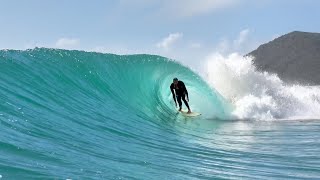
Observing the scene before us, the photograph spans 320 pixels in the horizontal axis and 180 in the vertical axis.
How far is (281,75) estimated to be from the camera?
86938 millimetres

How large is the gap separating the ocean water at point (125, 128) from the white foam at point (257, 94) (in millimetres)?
103

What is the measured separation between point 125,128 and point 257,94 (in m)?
12.9

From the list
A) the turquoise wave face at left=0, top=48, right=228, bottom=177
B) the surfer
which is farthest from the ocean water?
the surfer

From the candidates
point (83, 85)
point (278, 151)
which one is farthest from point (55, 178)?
point (83, 85)

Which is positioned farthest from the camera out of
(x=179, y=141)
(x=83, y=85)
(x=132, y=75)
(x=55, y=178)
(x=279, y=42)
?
(x=279, y=42)

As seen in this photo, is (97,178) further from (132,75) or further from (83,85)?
(132,75)

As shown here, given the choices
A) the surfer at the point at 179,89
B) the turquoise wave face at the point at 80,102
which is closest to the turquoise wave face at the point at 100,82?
the turquoise wave face at the point at 80,102

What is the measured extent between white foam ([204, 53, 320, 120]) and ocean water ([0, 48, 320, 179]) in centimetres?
10

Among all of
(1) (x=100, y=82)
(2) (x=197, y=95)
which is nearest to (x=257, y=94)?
(2) (x=197, y=95)

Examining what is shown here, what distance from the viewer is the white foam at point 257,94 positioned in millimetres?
19969

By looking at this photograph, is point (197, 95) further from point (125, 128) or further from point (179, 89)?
point (125, 128)

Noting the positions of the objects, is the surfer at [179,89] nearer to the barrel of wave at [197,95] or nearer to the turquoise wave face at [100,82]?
the turquoise wave face at [100,82]

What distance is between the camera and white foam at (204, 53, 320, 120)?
19969 mm

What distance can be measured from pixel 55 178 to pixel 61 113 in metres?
4.63
